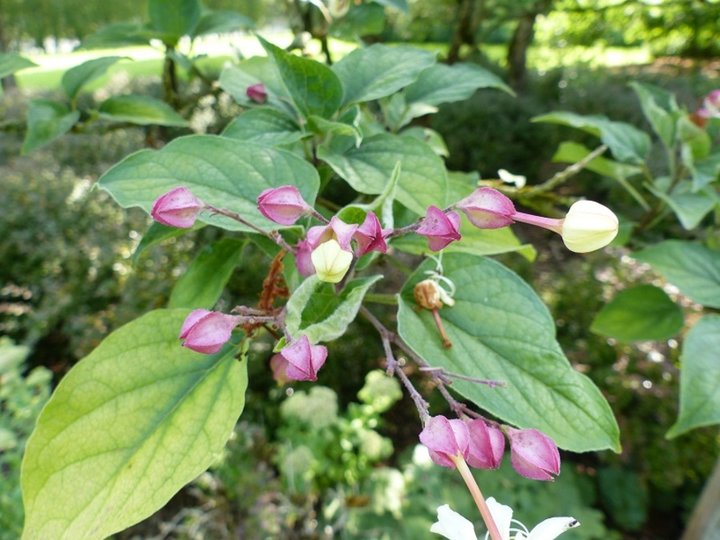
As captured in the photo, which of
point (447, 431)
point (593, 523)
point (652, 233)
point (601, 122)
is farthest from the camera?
point (652, 233)

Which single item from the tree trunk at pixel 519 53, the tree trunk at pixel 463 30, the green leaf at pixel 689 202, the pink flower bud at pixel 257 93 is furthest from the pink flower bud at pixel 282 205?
the tree trunk at pixel 519 53

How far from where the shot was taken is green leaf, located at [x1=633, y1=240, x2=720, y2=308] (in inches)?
22.3

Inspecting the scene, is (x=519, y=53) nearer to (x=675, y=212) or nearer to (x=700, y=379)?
(x=675, y=212)

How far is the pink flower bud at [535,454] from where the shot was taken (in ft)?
0.97

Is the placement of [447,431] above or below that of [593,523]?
above

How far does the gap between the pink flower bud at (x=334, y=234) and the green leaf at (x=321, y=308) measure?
0.03m

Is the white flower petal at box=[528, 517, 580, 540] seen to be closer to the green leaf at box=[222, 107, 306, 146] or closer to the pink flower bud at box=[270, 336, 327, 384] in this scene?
the pink flower bud at box=[270, 336, 327, 384]

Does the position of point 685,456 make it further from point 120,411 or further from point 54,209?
point 54,209

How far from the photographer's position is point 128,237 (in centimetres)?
201

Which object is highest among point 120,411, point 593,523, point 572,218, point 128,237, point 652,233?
point 572,218

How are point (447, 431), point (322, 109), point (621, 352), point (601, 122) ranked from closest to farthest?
point (447, 431) < point (322, 109) < point (601, 122) < point (621, 352)

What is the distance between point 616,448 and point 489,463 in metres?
0.09

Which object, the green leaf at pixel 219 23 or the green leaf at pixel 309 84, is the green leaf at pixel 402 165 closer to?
the green leaf at pixel 309 84

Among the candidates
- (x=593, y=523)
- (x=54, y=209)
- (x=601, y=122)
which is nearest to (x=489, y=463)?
(x=601, y=122)
